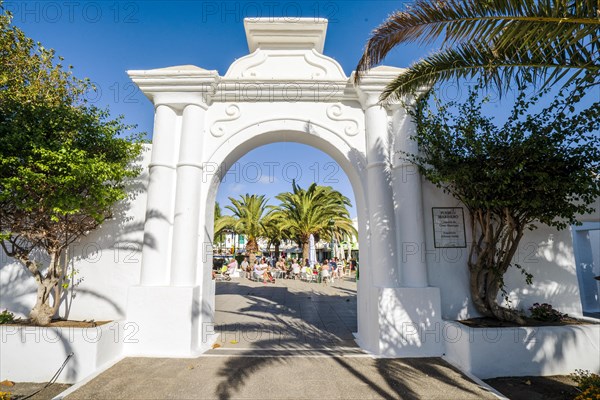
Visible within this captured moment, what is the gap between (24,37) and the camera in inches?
409

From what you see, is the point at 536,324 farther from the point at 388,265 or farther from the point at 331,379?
the point at 331,379

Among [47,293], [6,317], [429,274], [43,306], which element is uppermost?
[429,274]

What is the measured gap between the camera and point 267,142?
699 cm

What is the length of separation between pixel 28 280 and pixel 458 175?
313 inches

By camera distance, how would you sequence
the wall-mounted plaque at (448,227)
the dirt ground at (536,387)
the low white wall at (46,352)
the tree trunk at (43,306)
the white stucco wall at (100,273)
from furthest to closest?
the wall-mounted plaque at (448,227) < the white stucco wall at (100,273) < the tree trunk at (43,306) < the low white wall at (46,352) < the dirt ground at (536,387)

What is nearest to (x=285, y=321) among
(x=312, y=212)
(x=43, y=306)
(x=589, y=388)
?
(x=43, y=306)

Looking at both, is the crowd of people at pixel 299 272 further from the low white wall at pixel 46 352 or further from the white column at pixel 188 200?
the low white wall at pixel 46 352

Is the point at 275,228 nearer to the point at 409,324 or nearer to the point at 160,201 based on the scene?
the point at 160,201

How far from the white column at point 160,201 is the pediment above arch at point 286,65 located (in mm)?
1662

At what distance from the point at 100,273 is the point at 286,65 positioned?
18.1 feet

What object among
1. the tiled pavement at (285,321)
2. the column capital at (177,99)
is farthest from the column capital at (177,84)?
the tiled pavement at (285,321)

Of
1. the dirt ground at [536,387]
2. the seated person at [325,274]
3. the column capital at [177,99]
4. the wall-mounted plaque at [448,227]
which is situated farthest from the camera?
the seated person at [325,274]

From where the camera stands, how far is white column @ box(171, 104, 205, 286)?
18.6 ft

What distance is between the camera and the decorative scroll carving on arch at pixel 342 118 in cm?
639
